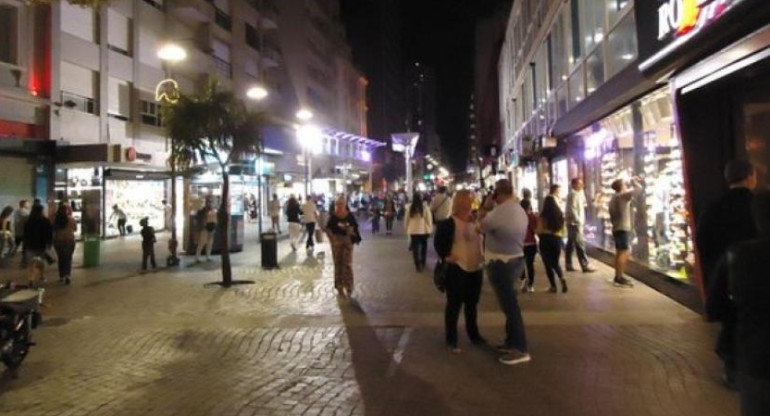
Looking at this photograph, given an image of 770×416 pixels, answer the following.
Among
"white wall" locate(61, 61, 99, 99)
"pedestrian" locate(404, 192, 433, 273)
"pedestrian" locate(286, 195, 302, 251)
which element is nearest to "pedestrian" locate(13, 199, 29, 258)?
"white wall" locate(61, 61, 99, 99)

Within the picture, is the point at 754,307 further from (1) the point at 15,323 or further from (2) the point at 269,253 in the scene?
(2) the point at 269,253

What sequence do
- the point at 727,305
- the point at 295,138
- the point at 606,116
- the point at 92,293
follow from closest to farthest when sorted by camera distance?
the point at 727,305, the point at 92,293, the point at 606,116, the point at 295,138

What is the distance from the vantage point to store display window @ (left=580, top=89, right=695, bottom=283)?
33.6 ft

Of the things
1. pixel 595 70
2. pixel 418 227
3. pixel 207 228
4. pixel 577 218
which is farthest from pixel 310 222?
pixel 595 70

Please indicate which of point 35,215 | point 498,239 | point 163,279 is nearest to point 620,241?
point 498,239

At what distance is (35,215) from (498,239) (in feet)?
31.6

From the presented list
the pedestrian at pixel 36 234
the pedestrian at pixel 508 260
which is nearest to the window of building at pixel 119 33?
the pedestrian at pixel 36 234

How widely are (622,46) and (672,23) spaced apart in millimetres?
3813

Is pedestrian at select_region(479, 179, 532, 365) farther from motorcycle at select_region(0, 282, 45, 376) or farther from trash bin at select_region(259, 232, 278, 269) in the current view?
trash bin at select_region(259, 232, 278, 269)

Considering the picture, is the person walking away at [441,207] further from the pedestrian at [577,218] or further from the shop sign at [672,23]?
the shop sign at [672,23]

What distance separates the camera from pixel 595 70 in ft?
46.7

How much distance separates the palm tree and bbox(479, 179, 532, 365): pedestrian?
6.61 meters

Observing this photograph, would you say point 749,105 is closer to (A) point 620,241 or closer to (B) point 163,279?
(A) point 620,241

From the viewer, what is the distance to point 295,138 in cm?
4069
